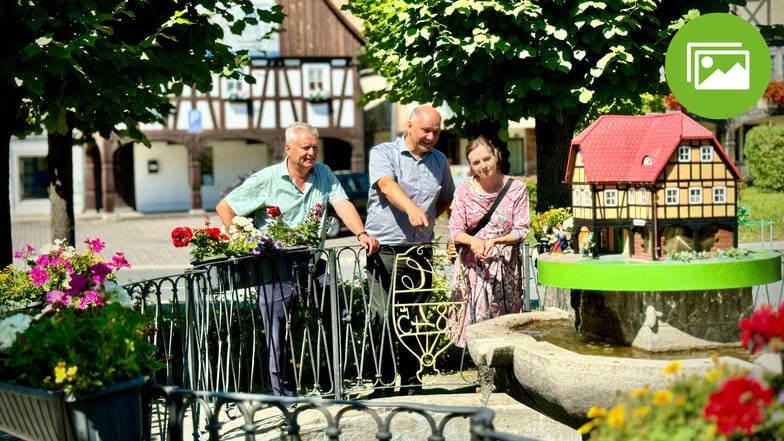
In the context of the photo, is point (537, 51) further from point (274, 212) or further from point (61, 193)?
point (61, 193)

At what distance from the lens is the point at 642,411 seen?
9.66ft

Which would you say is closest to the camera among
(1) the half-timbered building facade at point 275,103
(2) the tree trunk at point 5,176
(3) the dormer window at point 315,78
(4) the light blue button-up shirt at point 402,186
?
(4) the light blue button-up shirt at point 402,186

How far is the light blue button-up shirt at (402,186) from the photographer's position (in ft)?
23.4

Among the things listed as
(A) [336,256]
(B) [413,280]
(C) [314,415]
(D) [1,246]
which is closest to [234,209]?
(A) [336,256]

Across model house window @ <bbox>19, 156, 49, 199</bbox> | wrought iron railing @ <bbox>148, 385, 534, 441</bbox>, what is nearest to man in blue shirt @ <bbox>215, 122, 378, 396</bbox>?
wrought iron railing @ <bbox>148, 385, 534, 441</bbox>

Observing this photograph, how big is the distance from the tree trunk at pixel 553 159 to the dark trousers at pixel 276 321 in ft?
18.5

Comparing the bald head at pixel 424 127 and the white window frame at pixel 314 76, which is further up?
the white window frame at pixel 314 76

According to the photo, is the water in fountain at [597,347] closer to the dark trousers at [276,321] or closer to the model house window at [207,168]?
the dark trousers at [276,321]

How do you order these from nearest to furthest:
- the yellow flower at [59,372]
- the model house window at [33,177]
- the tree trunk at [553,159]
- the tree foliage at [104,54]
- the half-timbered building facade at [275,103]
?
1. the yellow flower at [59,372]
2. the tree foliage at [104,54]
3. the tree trunk at [553,159]
4. the half-timbered building facade at [275,103]
5. the model house window at [33,177]

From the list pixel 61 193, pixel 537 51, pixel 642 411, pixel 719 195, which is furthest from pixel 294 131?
pixel 61 193

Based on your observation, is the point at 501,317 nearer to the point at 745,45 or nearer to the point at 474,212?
the point at 474,212

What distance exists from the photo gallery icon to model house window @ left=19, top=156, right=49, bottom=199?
40420mm

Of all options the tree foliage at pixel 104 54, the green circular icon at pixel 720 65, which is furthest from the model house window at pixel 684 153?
the tree foliage at pixel 104 54

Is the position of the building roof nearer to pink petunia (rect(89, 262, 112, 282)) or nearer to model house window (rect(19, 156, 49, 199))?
pink petunia (rect(89, 262, 112, 282))
